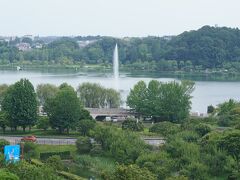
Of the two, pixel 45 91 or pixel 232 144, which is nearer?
pixel 232 144

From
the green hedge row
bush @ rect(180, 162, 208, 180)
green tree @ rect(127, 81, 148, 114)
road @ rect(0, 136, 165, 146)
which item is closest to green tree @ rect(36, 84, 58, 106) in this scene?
green tree @ rect(127, 81, 148, 114)

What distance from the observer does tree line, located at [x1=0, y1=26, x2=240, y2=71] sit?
57303mm

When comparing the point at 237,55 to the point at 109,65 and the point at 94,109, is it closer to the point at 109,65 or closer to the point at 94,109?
the point at 109,65

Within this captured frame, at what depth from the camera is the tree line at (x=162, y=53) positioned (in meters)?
57.3

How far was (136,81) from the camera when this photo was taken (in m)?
45.1

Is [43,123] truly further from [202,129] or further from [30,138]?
[202,129]

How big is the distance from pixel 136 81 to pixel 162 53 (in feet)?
54.3

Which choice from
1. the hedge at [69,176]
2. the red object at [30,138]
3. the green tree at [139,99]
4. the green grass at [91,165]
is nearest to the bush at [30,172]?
the hedge at [69,176]

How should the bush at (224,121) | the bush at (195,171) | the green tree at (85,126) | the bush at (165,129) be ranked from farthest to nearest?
the bush at (224,121) → the green tree at (85,126) → the bush at (165,129) → the bush at (195,171)

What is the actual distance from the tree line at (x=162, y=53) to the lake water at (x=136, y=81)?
6.82 metres

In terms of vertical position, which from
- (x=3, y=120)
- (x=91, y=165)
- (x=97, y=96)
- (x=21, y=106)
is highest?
(x=21, y=106)

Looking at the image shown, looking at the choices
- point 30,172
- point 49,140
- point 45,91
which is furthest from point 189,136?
point 45,91

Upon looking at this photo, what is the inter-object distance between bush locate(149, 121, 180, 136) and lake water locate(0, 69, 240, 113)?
40.4 ft

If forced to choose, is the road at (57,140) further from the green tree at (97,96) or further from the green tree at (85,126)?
the green tree at (97,96)
